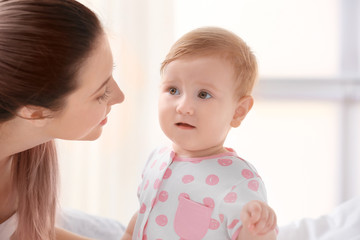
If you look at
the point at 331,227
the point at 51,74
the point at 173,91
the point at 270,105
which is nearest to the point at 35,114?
the point at 51,74

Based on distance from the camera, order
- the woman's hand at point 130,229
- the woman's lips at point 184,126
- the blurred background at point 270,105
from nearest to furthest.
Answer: the woman's lips at point 184,126, the woman's hand at point 130,229, the blurred background at point 270,105

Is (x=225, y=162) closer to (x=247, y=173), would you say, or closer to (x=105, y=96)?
(x=247, y=173)

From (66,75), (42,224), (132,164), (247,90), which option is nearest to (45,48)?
(66,75)

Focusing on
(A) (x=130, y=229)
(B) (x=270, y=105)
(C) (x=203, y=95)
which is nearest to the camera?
(C) (x=203, y=95)

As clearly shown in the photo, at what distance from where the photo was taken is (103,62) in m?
1.27

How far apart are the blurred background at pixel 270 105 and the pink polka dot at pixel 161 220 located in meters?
1.41

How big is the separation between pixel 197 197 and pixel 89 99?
15.8 inches

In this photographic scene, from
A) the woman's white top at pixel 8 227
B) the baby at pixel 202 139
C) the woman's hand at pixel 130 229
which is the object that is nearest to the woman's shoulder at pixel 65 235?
the woman's white top at pixel 8 227

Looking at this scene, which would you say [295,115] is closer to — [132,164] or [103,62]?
[132,164]

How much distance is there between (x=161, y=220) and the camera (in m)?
1.25

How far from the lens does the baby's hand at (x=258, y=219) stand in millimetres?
1042

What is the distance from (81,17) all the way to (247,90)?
49 centimetres

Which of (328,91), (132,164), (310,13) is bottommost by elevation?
(132,164)

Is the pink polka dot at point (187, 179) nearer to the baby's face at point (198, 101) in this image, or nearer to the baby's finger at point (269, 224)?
the baby's face at point (198, 101)
